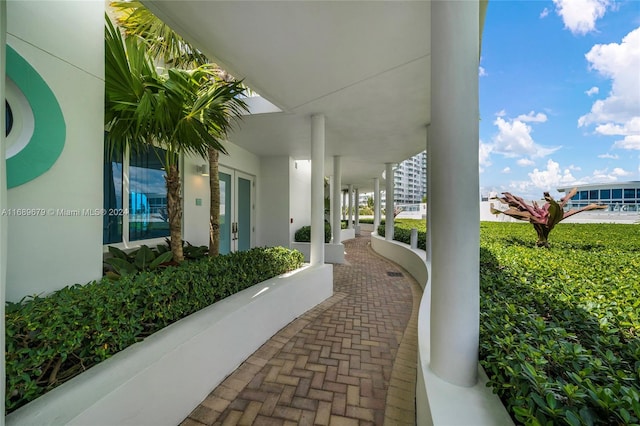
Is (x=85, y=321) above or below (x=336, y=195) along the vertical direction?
below

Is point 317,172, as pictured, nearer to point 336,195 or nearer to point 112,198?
point 112,198

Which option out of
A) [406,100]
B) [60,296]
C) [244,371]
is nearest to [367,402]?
[244,371]

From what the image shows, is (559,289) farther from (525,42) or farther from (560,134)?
(560,134)

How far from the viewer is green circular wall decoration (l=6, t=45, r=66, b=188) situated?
177 centimetres

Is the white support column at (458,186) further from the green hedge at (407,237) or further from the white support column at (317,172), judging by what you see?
the green hedge at (407,237)

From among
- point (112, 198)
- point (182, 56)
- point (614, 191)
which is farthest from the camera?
point (614, 191)

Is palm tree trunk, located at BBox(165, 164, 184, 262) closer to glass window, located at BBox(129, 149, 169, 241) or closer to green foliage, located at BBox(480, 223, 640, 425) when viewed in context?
glass window, located at BBox(129, 149, 169, 241)

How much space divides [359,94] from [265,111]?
5.57ft

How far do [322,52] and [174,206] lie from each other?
8.08 feet

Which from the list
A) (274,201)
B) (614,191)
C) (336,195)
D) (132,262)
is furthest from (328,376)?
(614,191)

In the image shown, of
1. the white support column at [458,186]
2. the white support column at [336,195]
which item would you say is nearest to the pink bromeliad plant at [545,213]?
the white support column at [458,186]

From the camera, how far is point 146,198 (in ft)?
13.5

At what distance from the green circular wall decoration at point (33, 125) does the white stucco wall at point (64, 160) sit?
0.05 meters

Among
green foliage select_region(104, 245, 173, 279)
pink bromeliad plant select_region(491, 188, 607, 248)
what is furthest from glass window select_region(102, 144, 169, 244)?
pink bromeliad plant select_region(491, 188, 607, 248)
